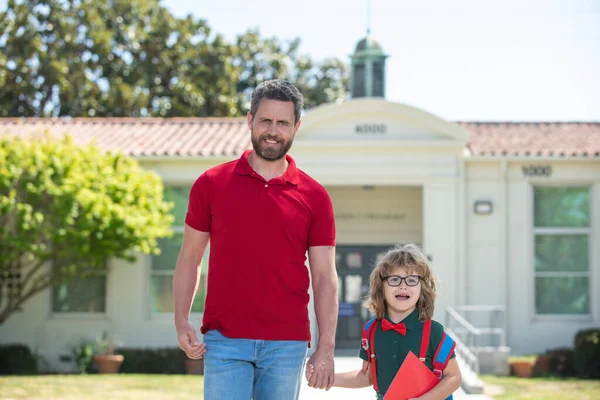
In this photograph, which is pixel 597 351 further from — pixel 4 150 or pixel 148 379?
pixel 4 150

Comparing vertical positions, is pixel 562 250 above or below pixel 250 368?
above

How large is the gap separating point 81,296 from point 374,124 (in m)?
6.85

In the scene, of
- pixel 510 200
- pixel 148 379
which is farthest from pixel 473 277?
pixel 148 379

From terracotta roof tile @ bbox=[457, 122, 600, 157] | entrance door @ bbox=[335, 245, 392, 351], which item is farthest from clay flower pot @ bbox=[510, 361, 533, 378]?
entrance door @ bbox=[335, 245, 392, 351]

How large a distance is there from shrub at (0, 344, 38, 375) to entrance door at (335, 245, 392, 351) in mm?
6664

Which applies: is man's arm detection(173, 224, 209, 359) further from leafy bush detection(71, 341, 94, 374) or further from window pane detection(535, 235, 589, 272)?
window pane detection(535, 235, 589, 272)

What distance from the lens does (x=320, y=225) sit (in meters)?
4.44

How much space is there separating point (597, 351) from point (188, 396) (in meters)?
7.59

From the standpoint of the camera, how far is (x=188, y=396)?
12.5 metres

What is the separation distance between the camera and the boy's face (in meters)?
4.46

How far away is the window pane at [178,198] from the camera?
18016mm

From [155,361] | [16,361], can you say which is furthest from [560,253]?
[16,361]

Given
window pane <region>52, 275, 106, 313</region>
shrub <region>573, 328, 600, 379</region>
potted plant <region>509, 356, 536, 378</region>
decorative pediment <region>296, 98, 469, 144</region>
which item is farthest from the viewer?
window pane <region>52, 275, 106, 313</region>

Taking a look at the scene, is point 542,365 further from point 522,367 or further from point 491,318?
point 491,318
